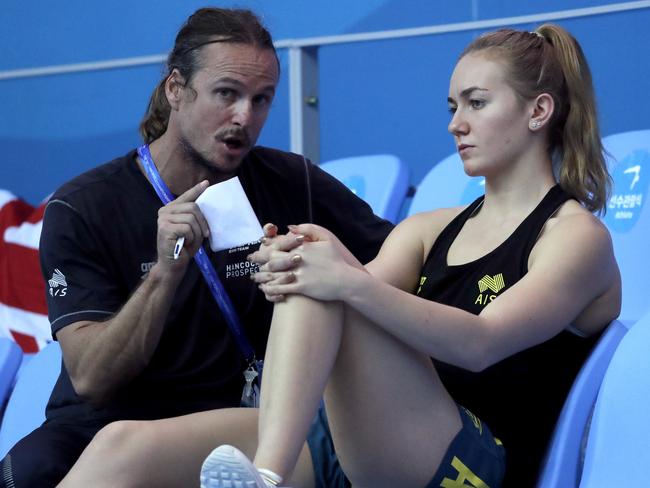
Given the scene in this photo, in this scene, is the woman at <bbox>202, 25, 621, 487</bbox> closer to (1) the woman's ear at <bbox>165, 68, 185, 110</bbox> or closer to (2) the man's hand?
(2) the man's hand

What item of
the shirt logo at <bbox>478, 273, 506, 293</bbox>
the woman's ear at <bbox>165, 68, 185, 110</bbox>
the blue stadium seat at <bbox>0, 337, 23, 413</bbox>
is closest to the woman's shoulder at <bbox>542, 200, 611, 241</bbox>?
the shirt logo at <bbox>478, 273, 506, 293</bbox>

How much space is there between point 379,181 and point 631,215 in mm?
788

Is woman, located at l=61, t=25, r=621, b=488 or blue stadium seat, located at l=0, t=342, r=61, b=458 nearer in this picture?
woman, located at l=61, t=25, r=621, b=488

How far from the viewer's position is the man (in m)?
1.80

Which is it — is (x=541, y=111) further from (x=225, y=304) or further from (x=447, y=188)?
(x=447, y=188)

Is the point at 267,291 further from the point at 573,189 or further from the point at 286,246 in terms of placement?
the point at 573,189

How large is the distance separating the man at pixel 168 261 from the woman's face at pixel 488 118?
15.8 inches

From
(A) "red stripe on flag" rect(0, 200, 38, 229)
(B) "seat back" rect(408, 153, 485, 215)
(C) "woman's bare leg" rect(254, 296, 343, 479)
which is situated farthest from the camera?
(A) "red stripe on flag" rect(0, 200, 38, 229)

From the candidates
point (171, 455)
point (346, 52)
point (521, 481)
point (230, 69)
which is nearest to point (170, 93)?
point (230, 69)

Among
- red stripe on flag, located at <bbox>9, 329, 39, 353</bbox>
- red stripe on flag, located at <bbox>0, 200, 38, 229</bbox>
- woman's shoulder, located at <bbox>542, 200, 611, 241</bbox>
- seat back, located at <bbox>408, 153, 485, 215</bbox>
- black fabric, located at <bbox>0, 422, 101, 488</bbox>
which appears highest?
seat back, located at <bbox>408, 153, 485, 215</bbox>

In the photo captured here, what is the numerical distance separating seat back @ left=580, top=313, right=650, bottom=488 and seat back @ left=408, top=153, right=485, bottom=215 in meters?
1.16

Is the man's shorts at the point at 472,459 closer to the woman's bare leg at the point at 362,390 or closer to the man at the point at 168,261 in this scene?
the woman's bare leg at the point at 362,390

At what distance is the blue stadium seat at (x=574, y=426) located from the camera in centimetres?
153

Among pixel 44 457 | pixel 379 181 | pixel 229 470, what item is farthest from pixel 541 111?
pixel 379 181
